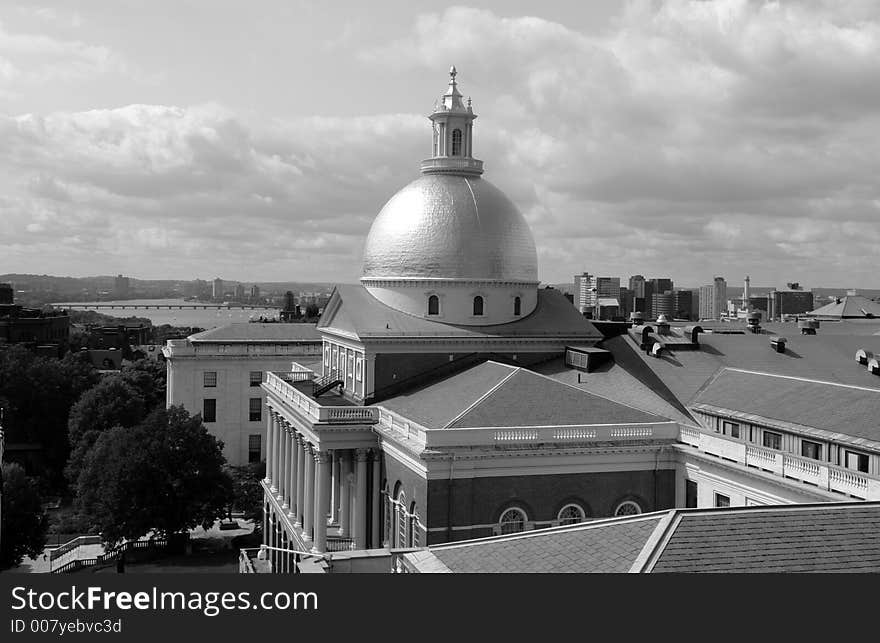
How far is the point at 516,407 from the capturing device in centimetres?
3828

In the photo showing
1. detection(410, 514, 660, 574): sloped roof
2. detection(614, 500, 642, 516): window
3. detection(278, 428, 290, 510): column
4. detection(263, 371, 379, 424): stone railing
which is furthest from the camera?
detection(278, 428, 290, 510): column

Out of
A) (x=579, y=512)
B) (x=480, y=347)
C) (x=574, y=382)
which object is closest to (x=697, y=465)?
(x=579, y=512)

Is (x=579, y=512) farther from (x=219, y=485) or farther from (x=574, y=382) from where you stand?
(x=219, y=485)

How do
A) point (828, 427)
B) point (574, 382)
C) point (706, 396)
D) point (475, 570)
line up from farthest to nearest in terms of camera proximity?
1. point (574, 382)
2. point (706, 396)
3. point (828, 427)
4. point (475, 570)

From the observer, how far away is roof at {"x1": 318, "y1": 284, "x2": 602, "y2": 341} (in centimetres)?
4734

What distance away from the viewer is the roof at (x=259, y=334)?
282 feet

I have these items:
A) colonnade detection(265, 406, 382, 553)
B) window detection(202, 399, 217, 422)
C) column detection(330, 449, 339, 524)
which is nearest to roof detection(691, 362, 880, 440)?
colonnade detection(265, 406, 382, 553)

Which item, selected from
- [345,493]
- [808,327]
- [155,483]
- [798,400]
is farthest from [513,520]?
[808,327]

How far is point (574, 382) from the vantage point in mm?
45656

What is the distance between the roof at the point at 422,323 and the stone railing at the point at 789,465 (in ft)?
44.7

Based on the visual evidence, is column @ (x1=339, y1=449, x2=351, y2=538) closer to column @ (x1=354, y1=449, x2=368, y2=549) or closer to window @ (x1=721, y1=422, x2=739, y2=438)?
column @ (x1=354, y1=449, x2=368, y2=549)

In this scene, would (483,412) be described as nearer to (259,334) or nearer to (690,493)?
(690,493)

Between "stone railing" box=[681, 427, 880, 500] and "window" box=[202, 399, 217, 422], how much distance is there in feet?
182

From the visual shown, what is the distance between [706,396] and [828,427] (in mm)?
7858
